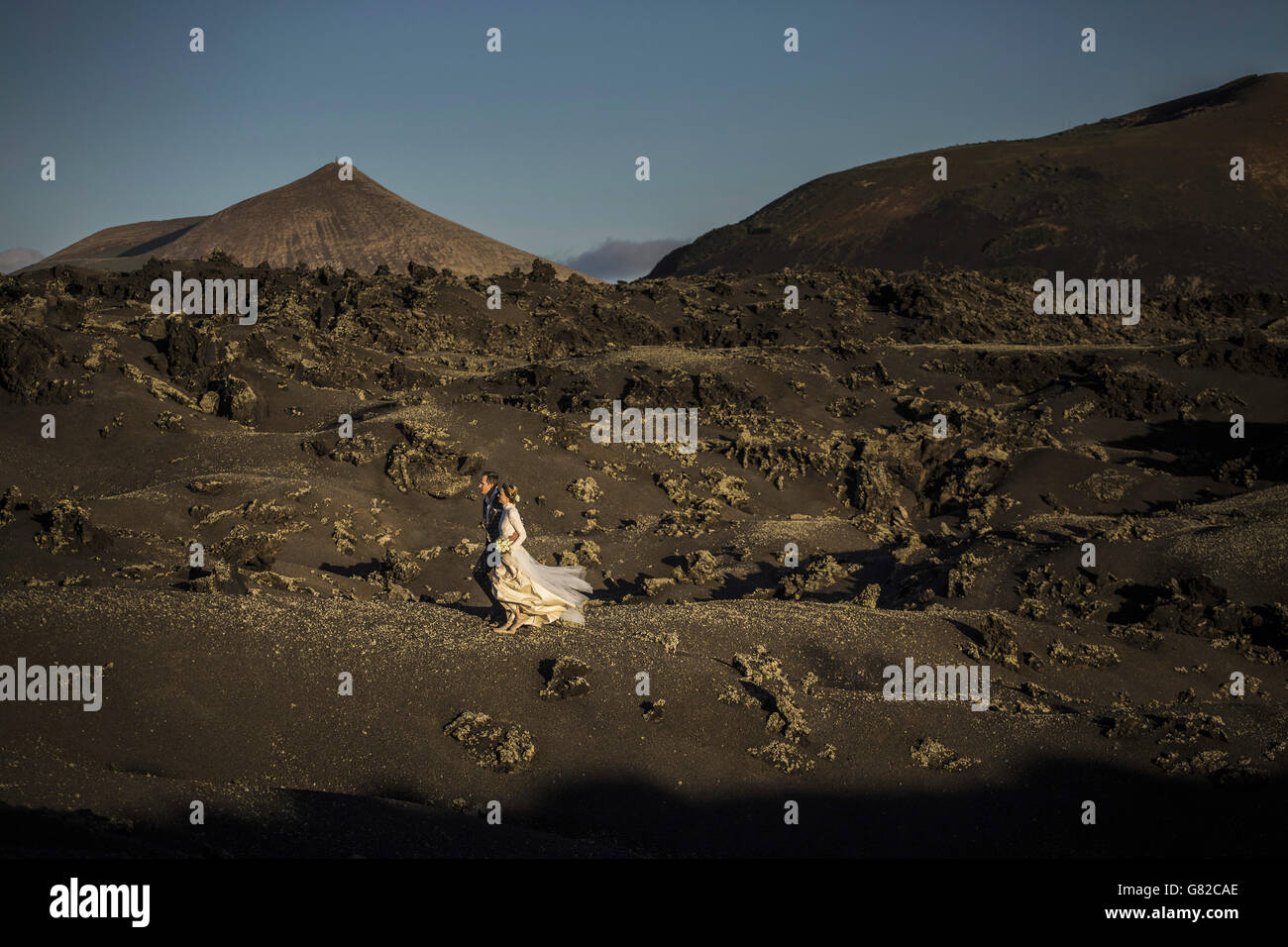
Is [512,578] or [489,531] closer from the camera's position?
[512,578]

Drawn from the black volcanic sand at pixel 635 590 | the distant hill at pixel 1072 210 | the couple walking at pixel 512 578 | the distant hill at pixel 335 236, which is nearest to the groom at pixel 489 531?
the couple walking at pixel 512 578

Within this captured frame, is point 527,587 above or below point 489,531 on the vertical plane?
below

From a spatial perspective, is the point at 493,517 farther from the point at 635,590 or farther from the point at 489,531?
the point at 635,590

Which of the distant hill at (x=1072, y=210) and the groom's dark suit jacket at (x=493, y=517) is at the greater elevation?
the distant hill at (x=1072, y=210)

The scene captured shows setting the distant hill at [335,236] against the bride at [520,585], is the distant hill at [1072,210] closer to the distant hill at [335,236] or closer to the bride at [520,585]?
the distant hill at [335,236]

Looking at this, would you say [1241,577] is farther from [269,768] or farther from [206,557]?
[206,557]

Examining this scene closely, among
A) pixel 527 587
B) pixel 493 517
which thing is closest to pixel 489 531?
pixel 493 517

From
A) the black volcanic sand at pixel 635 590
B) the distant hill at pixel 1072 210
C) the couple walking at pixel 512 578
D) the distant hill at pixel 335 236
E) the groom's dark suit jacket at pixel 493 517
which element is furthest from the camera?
the distant hill at pixel 1072 210
